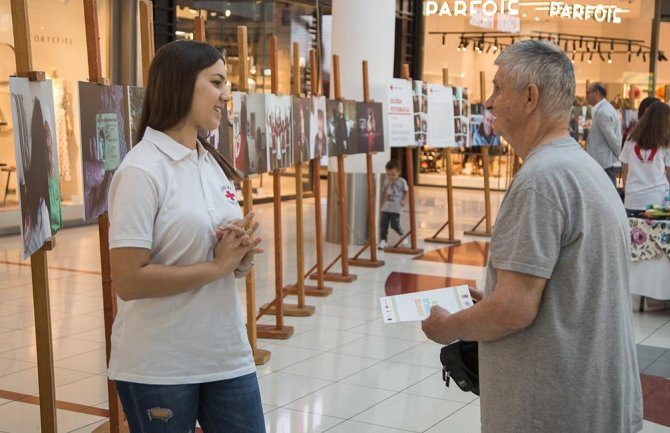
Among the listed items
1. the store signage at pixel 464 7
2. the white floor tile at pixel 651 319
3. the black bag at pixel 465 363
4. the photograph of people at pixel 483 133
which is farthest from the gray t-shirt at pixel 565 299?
the store signage at pixel 464 7

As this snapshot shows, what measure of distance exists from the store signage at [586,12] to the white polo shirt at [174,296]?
1886 cm

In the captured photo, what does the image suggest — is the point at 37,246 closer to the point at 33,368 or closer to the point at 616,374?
the point at 616,374

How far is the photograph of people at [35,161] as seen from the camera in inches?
115

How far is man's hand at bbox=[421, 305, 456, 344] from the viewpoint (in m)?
2.31

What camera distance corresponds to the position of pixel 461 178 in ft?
65.5

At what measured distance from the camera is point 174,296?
7.71ft

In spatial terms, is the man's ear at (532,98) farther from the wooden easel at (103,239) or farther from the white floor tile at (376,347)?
the white floor tile at (376,347)

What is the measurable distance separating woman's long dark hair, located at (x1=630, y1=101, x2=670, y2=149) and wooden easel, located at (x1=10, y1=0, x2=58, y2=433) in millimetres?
6107

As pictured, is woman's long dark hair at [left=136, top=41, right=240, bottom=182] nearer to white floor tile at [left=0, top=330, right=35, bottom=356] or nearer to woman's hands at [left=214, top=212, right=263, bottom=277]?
woman's hands at [left=214, top=212, right=263, bottom=277]

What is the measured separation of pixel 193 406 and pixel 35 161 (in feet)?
3.63

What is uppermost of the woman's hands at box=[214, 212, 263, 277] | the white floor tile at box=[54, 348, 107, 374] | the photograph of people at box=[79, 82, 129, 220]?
the photograph of people at box=[79, 82, 129, 220]

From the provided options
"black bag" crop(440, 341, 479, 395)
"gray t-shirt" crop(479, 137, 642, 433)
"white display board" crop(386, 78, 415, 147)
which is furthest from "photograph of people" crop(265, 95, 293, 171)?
"gray t-shirt" crop(479, 137, 642, 433)

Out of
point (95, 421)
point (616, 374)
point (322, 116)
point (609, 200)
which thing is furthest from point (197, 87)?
point (322, 116)

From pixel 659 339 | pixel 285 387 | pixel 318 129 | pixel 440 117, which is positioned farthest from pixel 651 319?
pixel 440 117
